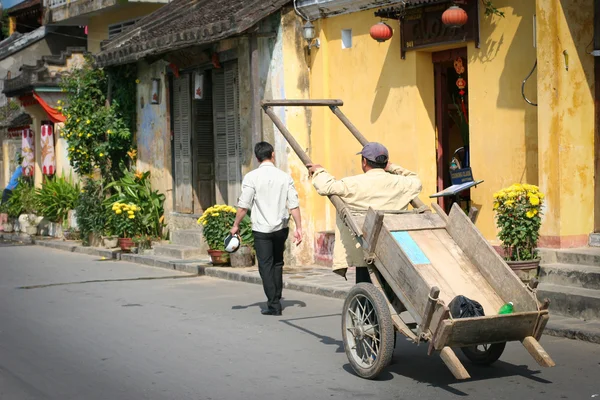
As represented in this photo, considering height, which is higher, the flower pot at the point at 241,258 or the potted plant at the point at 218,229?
the potted plant at the point at 218,229

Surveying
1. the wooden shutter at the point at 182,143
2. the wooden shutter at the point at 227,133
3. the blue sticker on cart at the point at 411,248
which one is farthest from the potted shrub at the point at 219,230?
the blue sticker on cart at the point at 411,248

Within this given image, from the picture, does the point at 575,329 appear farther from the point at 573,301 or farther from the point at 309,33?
the point at 309,33

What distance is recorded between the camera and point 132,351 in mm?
8633

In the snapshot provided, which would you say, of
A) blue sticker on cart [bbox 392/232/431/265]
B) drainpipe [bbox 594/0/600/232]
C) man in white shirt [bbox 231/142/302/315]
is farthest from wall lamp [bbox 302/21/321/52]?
blue sticker on cart [bbox 392/232/431/265]

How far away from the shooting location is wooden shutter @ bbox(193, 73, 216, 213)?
18.7m

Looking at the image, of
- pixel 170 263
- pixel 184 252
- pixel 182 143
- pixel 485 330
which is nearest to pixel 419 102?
pixel 170 263

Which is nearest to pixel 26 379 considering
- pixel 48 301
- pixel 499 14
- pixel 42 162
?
pixel 48 301

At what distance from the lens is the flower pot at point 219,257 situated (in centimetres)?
1524

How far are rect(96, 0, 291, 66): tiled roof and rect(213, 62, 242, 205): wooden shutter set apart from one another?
39.6 inches

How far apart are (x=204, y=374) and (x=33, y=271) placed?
9100mm

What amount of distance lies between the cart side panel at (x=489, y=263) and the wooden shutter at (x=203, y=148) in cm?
1154

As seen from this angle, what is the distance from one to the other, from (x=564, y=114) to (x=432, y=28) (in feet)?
9.38

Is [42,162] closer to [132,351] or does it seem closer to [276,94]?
[276,94]

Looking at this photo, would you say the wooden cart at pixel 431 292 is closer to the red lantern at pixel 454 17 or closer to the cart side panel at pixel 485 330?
the cart side panel at pixel 485 330
